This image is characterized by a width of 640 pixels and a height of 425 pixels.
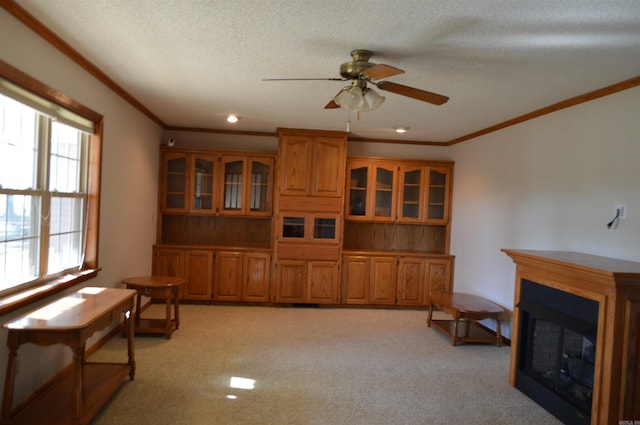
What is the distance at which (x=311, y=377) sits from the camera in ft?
10.3

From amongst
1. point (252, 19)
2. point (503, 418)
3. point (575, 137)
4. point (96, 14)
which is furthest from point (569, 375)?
point (96, 14)

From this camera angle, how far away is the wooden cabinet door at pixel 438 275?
5371 mm

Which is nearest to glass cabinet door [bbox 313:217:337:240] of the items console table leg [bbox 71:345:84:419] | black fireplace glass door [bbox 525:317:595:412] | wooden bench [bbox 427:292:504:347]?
wooden bench [bbox 427:292:504:347]

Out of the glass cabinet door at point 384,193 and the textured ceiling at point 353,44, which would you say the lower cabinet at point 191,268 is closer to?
the textured ceiling at point 353,44

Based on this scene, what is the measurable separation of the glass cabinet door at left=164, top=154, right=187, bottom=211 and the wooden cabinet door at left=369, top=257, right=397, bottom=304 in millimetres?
2728

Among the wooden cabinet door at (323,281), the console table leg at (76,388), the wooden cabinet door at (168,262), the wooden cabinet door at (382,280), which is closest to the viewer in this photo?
the console table leg at (76,388)

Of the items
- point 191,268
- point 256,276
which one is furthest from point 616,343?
point 191,268

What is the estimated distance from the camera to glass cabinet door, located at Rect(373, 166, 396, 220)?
547cm

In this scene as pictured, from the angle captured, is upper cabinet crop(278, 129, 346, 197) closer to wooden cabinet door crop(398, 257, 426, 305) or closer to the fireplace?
wooden cabinet door crop(398, 257, 426, 305)

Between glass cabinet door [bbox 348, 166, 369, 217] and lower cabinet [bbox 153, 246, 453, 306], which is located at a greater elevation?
glass cabinet door [bbox 348, 166, 369, 217]

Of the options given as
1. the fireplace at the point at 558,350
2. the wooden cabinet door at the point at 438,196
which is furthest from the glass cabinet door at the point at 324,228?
the fireplace at the point at 558,350

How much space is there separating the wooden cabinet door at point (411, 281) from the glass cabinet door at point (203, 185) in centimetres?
275

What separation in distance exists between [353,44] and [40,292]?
2.57 metres

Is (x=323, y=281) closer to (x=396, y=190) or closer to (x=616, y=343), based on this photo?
(x=396, y=190)
